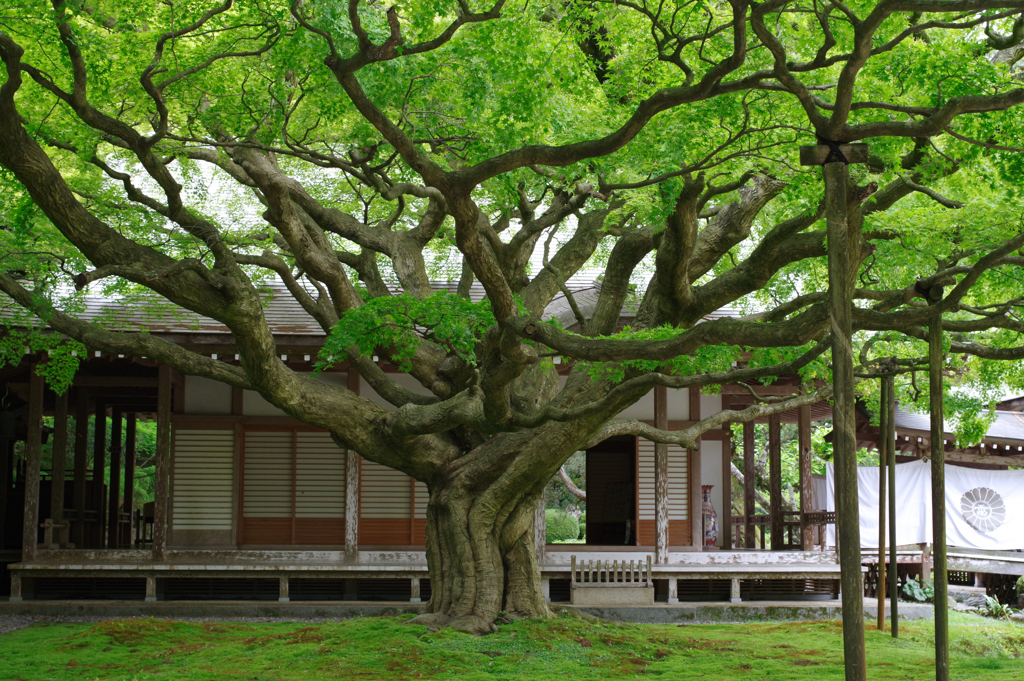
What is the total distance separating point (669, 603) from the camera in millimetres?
12953

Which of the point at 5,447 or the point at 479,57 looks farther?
the point at 5,447

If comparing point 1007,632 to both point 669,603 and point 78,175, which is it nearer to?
point 669,603

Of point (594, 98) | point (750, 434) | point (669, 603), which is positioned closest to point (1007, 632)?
point (669, 603)

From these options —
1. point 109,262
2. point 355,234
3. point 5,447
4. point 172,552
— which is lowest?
point 172,552

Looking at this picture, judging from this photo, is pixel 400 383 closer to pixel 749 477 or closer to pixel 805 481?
pixel 805 481

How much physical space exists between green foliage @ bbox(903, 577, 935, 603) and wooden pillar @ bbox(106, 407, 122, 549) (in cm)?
1468

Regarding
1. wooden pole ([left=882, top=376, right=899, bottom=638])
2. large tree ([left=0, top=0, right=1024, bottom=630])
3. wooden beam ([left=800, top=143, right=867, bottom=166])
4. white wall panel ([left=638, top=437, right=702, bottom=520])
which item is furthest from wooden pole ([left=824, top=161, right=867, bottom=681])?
white wall panel ([left=638, top=437, right=702, bottom=520])

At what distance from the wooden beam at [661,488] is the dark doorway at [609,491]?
5.49m

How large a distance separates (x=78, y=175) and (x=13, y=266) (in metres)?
2.08

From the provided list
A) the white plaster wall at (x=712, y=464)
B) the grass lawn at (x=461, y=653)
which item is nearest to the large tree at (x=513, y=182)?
the grass lawn at (x=461, y=653)

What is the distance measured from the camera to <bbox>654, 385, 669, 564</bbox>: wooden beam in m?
13.3

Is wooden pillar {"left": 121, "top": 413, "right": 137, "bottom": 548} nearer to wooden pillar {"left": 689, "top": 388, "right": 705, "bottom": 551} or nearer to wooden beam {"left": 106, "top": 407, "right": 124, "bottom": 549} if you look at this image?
wooden beam {"left": 106, "top": 407, "right": 124, "bottom": 549}

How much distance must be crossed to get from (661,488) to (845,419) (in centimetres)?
839

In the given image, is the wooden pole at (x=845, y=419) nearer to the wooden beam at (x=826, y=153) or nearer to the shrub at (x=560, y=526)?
the wooden beam at (x=826, y=153)
